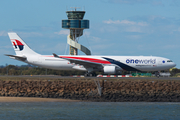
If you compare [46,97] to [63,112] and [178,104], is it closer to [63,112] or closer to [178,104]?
[63,112]

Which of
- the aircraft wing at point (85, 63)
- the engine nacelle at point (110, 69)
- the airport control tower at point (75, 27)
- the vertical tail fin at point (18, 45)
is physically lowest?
the engine nacelle at point (110, 69)

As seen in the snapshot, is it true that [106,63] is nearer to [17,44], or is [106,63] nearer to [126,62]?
[126,62]

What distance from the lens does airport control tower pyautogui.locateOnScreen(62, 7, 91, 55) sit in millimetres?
83688

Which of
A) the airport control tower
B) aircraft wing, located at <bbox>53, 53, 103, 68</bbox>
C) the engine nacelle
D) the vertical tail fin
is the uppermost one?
the airport control tower

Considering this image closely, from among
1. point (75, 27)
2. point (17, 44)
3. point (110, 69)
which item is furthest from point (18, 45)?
point (75, 27)

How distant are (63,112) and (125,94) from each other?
1118 cm

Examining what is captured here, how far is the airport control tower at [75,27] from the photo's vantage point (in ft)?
275

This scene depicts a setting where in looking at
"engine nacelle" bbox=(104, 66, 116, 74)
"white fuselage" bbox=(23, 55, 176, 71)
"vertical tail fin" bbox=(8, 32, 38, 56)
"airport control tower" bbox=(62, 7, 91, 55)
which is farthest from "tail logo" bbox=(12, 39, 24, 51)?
"airport control tower" bbox=(62, 7, 91, 55)

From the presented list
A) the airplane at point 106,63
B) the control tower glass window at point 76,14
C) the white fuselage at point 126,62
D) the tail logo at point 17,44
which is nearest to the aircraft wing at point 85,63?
the airplane at point 106,63

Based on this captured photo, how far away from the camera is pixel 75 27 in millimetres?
84062

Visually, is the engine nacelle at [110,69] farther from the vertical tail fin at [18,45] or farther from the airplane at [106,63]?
the vertical tail fin at [18,45]

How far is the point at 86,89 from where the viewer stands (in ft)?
122

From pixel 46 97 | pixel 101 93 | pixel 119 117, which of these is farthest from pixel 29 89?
pixel 119 117

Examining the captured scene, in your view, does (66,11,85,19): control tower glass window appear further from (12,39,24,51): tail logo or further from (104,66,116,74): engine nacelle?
(104,66,116,74): engine nacelle
